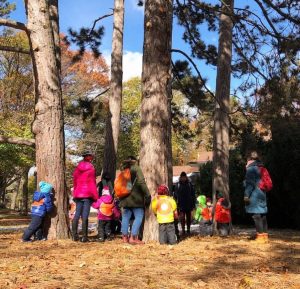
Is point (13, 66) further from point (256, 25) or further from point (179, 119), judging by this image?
point (256, 25)

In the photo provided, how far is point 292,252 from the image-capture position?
698 cm

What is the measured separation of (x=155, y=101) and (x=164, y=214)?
2.00 m

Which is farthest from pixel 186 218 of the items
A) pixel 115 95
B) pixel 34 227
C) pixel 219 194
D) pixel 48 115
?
pixel 48 115

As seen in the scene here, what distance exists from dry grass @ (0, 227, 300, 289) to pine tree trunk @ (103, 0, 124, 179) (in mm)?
7379

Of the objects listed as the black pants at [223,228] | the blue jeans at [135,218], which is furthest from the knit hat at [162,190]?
the black pants at [223,228]

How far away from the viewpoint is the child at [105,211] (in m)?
9.46

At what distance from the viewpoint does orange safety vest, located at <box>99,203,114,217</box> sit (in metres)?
9.62

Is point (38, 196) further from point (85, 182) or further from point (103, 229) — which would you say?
point (103, 229)

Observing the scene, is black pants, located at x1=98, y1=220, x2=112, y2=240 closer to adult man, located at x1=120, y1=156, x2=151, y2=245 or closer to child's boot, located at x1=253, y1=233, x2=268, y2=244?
adult man, located at x1=120, y1=156, x2=151, y2=245

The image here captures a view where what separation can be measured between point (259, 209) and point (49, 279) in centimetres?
463

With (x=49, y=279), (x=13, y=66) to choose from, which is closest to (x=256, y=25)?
(x=49, y=279)

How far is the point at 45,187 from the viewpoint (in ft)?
26.7

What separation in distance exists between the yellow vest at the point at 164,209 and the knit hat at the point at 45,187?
6.10ft

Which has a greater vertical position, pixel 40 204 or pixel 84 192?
pixel 84 192
